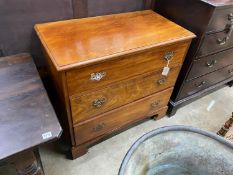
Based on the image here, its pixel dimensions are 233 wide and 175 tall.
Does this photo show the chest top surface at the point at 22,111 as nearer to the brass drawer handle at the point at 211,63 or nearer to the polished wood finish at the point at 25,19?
the polished wood finish at the point at 25,19

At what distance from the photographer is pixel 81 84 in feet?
3.38

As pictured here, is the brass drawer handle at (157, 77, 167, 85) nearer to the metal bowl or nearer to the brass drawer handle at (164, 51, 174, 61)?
the brass drawer handle at (164, 51, 174, 61)

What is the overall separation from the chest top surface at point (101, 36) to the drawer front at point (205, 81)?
1.81ft

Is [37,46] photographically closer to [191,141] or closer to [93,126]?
[93,126]

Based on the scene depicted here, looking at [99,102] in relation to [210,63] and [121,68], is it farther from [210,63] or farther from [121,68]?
[210,63]

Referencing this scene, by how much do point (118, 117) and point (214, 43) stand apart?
0.87 meters

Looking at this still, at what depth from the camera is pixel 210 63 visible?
162cm

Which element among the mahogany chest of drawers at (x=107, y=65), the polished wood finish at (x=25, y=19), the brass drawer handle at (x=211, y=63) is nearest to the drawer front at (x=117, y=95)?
the mahogany chest of drawers at (x=107, y=65)

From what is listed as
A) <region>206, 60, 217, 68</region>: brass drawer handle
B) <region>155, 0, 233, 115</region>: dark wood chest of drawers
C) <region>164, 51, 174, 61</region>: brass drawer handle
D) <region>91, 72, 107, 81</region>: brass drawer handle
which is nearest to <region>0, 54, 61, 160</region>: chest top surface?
<region>91, 72, 107, 81</region>: brass drawer handle

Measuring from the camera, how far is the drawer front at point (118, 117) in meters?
1.29

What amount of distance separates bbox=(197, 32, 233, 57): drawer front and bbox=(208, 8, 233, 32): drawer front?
0.05 metres

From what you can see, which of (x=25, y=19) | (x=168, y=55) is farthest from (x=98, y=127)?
(x=25, y=19)

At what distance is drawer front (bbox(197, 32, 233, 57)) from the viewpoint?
138cm

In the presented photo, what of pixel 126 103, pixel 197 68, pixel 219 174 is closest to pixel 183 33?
pixel 197 68
